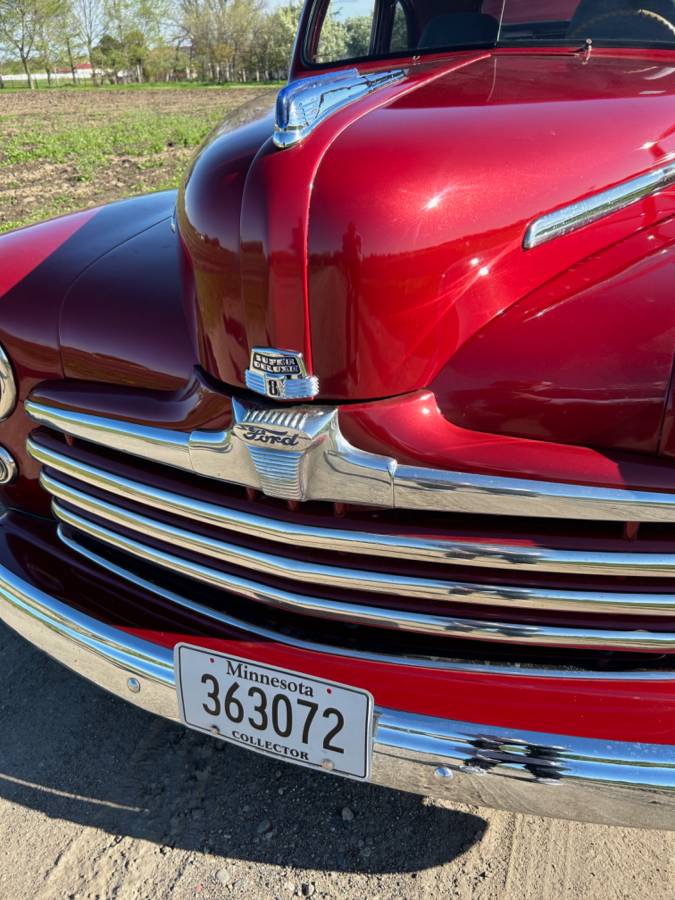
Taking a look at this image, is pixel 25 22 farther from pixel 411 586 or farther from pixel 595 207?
pixel 411 586

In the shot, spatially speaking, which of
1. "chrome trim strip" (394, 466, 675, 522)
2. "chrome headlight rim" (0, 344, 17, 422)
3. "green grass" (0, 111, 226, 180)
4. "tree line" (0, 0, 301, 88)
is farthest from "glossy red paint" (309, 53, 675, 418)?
"tree line" (0, 0, 301, 88)

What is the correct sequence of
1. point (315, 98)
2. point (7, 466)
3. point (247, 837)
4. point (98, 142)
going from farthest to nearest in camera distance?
1. point (98, 142)
2. point (7, 466)
3. point (247, 837)
4. point (315, 98)

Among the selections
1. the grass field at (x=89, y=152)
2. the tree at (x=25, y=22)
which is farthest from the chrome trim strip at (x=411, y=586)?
the tree at (x=25, y=22)

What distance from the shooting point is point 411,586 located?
1.40 m

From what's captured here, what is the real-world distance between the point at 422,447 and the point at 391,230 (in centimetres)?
36

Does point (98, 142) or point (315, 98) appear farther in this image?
point (98, 142)

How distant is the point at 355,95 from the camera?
173cm

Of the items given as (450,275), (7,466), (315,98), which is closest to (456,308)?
(450,275)

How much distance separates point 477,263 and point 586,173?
29 cm

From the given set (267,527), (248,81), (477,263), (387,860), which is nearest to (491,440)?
(477,263)

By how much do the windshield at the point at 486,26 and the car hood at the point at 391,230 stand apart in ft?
2.45

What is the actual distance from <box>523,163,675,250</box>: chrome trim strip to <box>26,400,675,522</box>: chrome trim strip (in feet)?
1.42

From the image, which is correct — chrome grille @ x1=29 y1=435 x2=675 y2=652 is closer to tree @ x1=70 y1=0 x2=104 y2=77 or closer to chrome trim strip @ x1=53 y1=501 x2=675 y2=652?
chrome trim strip @ x1=53 y1=501 x2=675 y2=652

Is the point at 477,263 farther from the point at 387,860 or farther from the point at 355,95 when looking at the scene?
the point at 387,860
